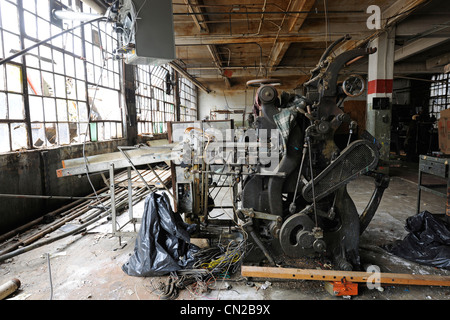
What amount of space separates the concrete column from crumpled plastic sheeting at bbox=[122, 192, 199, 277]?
19.8 feet

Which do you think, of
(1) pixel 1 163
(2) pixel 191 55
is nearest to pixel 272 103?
(1) pixel 1 163

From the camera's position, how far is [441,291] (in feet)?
7.75

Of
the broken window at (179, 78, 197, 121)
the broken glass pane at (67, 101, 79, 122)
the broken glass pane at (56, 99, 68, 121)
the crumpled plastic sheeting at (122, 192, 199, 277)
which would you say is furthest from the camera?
the broken window at (179, 78, 197, 121)

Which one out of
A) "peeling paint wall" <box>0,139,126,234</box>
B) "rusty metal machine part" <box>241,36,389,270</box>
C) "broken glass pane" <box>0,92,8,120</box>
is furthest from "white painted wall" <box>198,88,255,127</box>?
"rusty metal machine part" <box>241,36,389,270</box>

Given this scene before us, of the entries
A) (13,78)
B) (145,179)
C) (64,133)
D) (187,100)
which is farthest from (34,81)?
(187,100)

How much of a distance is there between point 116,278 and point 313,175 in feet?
7.39

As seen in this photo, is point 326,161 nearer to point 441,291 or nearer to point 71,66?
point 441,291

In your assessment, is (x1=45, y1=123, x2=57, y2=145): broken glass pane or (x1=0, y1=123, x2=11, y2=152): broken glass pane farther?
(x1=45, y1=123, x2=57, y2=145): broken glass pane

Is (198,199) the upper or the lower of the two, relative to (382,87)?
lower

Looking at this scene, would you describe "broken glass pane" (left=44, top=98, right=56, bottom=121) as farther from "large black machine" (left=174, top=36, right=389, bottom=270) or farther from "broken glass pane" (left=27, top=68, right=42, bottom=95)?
"large black machine" (left=174, top=36, right=389, bottom=270)

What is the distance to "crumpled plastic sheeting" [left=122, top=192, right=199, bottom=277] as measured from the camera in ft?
8.44

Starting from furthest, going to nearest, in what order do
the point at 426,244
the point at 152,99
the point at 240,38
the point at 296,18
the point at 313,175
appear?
the point at 152,99 → the point at 240,38 → the point at 296,18 → the point at 426,244 → the point at 313,175

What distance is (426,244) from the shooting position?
2914mm

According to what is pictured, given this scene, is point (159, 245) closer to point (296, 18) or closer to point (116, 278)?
point (116, 278)
